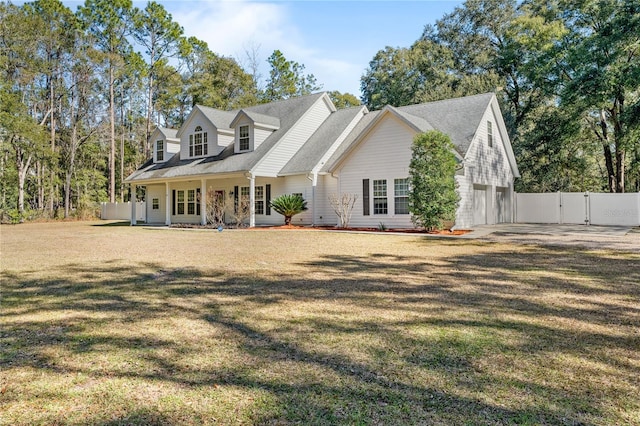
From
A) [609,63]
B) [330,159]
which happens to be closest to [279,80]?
[330,159]

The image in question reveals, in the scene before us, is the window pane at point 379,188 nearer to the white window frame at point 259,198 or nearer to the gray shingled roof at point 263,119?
the white window frame at point 259,198

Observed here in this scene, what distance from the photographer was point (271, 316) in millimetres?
4789

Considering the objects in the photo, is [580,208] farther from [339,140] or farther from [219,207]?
[219,207]

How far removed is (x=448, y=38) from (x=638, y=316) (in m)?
34.4

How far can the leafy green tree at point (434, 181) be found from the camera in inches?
599

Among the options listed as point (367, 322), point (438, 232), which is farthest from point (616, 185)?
point (367, 322)

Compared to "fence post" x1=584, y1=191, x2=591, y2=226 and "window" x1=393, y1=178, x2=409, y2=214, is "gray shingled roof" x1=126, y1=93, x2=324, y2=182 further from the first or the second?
"fence post" x1=584, y1=191, x2=591, y2=226

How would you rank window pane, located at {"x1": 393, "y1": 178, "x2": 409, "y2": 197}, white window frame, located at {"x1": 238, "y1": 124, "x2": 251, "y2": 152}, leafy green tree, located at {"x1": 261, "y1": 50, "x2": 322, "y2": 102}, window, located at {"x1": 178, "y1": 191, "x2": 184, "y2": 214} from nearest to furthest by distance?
window pane, located at {"x1": 393, "y1": 178, "x2": 409, "y2": 197}
white window frame, located at {"x1": 238, "y1": 124, "x2": 251, "y2": 152}
window, located at {"x1": 178, "y1": 191, "x2": 184, "y2": 214}
leafy green tree, located at {"x1": 261, "y1": 50, "x2": 322, "y2": 102}

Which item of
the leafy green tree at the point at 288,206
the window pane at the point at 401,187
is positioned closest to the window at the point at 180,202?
the leafy green tree at the point at 288,206

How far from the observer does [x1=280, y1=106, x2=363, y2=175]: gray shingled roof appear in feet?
66.0

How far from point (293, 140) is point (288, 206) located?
428cm

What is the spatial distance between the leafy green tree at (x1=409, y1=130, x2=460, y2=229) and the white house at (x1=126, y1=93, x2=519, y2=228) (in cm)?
137

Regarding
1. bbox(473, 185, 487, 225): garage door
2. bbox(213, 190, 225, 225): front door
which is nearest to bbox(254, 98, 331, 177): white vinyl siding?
bbox(213, 190, 225, 225): front door

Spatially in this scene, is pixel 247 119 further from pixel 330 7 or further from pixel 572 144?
pixel 572 144
